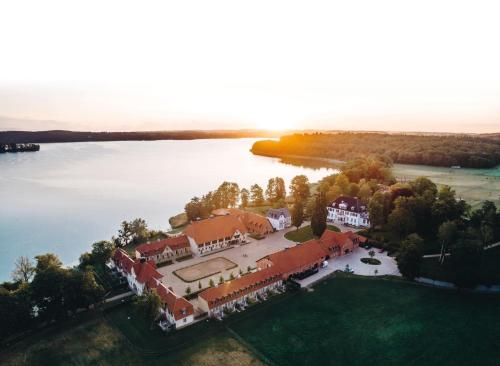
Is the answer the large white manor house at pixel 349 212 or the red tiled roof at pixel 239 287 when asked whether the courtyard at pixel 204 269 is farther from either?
the large white manor house at pixel 349 212

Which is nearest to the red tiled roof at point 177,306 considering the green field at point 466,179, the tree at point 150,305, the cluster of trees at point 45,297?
the tree at point 150,305

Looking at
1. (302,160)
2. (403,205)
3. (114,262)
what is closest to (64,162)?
(302,160)

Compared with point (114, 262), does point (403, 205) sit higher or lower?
higher

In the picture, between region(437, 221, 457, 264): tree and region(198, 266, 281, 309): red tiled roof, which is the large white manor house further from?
region(198, 266, 281, 309): red tiled roof

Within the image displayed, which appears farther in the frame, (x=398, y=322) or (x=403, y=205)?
(x=403, y=205)

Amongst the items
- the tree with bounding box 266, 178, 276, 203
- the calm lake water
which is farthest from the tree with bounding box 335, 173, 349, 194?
the calm lake water

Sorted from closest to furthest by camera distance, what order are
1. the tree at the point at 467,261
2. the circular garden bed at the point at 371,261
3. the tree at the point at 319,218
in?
the tree at the point at 467,261 → the circular garden bed at the point at 371,261 → the tree at the point at 319,218

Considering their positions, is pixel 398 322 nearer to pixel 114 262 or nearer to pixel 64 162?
→ pixel 114 262
